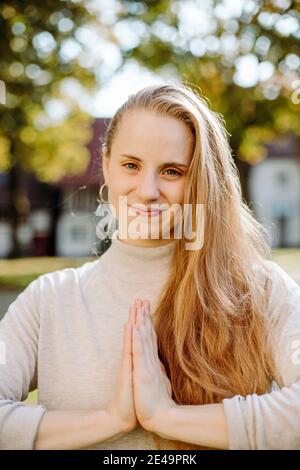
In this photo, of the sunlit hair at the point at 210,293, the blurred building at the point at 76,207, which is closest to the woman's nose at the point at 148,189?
the sunlit hair at the point at 210,293

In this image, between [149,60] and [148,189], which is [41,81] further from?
[148,189]

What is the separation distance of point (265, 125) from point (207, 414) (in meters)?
14.6

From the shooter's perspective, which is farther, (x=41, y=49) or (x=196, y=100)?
(x=41, y=49)

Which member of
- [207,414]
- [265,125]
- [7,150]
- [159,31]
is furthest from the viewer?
[7,150]

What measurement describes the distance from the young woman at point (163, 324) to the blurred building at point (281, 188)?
4069 cm

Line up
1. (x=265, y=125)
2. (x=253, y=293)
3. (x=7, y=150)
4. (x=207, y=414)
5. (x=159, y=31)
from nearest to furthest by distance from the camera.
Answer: (x=207, y=414)
(x=253, y=293)
(x=159, y=31)
(x=265, y=125)
(x=7, y=150)

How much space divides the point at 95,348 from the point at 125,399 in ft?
0.99

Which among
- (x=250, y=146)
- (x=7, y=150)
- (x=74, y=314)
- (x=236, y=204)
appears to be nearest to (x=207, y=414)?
(x=74, y=314)

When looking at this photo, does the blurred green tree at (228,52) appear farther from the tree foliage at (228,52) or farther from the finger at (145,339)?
the finger at (145,339)

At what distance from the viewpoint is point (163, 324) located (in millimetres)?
2117

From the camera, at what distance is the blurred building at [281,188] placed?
4253cm

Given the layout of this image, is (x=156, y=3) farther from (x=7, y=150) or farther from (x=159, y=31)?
(x=7, y=150)

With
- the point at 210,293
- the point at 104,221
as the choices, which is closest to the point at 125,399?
the point at 210,293

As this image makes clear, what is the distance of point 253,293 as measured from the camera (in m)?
2.12
